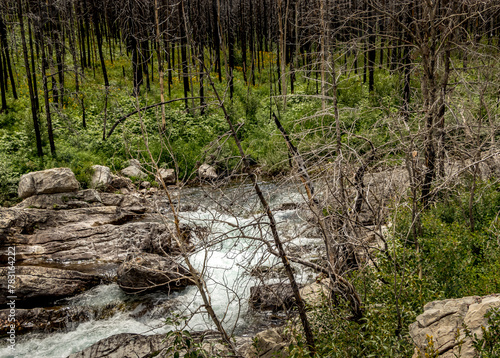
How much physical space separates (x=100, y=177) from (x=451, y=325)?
12.6m

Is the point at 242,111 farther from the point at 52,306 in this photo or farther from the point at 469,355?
the point at 469,355

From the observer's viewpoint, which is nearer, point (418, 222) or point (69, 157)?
point (418, 222)

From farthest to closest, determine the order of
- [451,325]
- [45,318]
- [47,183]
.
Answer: [47,183] → [45,318] → [451,325]

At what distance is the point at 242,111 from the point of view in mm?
21469

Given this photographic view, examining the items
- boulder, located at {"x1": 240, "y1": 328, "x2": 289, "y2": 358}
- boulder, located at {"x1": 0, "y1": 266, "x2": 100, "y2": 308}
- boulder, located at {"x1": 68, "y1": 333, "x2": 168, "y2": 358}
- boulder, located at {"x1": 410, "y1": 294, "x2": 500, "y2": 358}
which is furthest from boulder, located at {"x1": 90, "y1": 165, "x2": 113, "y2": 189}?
boulder, located at {"x1": 410, "y1": 294, "x2": 500, "y2": 358}

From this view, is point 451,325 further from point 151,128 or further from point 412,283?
point 151,128

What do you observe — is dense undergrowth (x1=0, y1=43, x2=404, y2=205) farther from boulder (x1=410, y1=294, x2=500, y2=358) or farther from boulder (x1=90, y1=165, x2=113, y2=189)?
boulder (x1=410, y1=294, x2=500, y2=358)

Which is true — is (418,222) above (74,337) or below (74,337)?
above

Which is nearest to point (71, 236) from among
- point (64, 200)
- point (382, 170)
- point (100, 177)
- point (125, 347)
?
point (64, 200)

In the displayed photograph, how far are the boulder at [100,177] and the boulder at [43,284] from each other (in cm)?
579

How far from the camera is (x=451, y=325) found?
3.86 m

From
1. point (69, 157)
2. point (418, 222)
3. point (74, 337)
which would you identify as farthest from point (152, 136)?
point (418, 222)

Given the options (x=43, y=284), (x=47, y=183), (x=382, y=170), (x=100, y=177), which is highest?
(x=382, y=170)

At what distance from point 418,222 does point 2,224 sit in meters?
9.90
